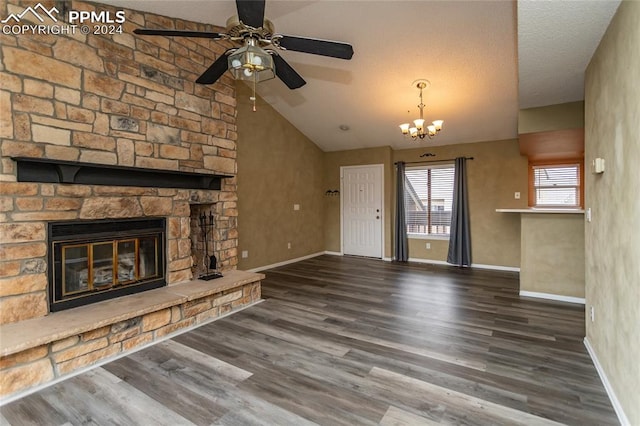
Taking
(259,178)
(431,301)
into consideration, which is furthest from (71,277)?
(431,301)

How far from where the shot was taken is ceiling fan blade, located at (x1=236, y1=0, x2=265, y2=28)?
6.39ft

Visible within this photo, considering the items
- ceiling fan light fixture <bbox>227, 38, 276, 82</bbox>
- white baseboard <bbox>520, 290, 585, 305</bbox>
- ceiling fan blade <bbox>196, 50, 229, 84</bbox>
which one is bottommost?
white baseboard <bbox>520, 290, 585, 305</bbox>

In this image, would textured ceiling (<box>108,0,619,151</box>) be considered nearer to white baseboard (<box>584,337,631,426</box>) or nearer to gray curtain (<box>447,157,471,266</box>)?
gray curtain (<box>447,157,471,266</box>)

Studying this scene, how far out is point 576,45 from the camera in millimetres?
2361

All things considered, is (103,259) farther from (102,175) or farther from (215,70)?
(215,70)

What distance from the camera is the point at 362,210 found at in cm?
729

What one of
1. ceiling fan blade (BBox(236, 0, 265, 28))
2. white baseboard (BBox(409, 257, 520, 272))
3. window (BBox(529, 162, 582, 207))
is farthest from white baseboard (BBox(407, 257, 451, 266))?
ceiling fan blade (BBox(236, 0, 265, 28))

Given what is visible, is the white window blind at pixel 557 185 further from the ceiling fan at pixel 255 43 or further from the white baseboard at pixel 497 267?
the ceiling fan at pixel 255 43

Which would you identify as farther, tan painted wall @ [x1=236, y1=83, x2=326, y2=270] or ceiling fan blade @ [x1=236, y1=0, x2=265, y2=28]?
tan painted wall @ [x1=236, y1=83, x2=326, y2=270]

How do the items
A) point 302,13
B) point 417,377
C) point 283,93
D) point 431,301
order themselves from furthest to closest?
point 283,93, point 431,301, point 302,13, point 417,377

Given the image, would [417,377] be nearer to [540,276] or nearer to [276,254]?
[540,276]

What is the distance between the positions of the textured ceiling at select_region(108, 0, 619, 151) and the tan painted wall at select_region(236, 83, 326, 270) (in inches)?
15.6

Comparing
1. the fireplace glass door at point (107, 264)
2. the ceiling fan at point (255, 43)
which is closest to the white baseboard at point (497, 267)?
the ceiling fan at point (255, 43)

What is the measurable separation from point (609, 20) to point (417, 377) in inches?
107
